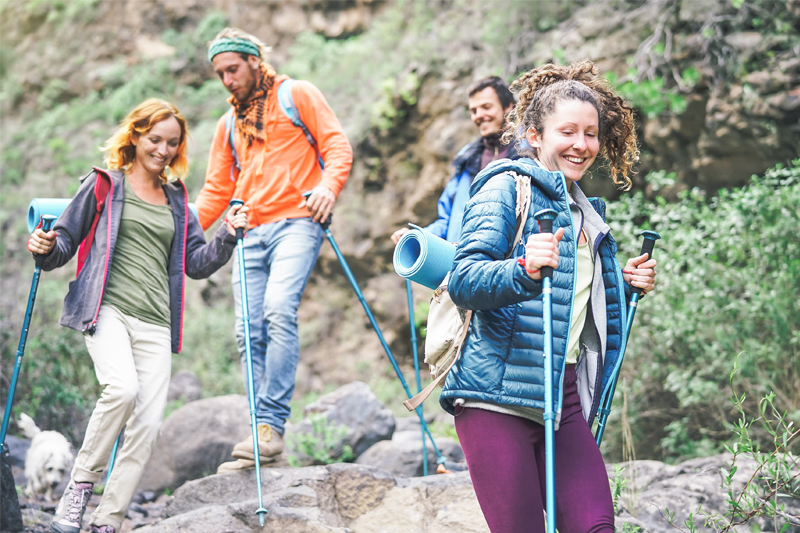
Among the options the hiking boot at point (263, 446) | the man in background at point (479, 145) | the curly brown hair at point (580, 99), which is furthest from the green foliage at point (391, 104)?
the curly brown hair at point (580, 99)

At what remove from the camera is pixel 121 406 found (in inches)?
130

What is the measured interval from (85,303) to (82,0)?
1417cm

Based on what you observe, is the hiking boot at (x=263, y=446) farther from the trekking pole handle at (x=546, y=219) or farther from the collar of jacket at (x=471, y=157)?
the trekking pole handle at (x=546, y=219)

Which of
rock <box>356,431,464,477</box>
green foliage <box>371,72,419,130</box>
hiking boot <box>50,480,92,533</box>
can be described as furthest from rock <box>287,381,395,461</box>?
green foliage <box>371,72,419,130</box>

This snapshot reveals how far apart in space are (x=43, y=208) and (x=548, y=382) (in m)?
2.93

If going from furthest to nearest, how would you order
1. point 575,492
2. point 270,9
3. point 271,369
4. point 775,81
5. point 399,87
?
point 270,9
point 399,87
point 775,81
point 271,369
point 575,492

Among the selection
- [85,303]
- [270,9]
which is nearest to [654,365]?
[85,303]

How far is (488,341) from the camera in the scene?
2.12 m

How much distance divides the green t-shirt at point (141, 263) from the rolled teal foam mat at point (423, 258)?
1.83 meters

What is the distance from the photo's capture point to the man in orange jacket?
4023 millimetres

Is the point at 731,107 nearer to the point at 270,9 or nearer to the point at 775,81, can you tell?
the point at 775,81

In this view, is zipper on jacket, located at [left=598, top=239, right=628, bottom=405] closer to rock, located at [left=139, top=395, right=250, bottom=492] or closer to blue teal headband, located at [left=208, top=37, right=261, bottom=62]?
blue teal headband, located at [left=208, top=37, right=261, bottom=62]

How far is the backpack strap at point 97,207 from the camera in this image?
358 cm

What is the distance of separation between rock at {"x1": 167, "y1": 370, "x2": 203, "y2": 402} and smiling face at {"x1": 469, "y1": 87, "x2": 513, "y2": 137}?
17.1 feet
